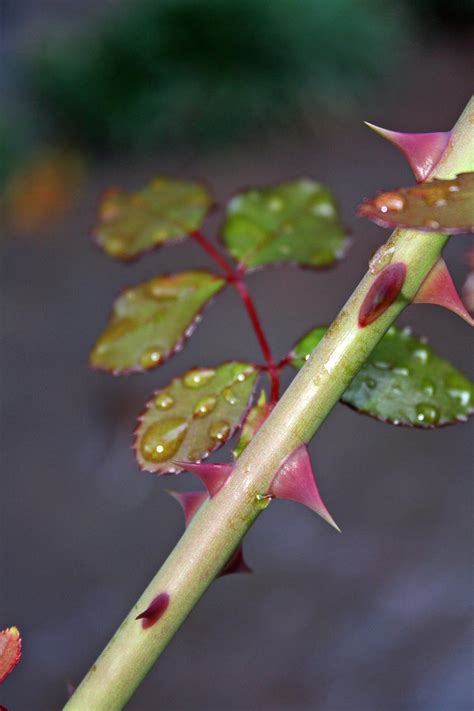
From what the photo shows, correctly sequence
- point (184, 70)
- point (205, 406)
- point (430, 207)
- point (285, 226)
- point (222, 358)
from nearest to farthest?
point (430, 207), point (205, 406), point (285, 226), point (222, 358), point (184, 70)

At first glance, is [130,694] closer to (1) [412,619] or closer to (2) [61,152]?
(1) [412,619]

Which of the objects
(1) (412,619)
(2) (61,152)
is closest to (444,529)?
(1) (412,619)

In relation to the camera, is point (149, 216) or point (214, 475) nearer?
point (214, 475)

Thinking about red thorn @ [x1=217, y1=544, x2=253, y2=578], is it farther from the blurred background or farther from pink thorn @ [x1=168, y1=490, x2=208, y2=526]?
the blurred background

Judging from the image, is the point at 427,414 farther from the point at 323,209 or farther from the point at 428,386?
the point at 323,209

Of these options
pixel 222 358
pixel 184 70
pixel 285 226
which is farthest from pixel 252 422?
pixel 184 70

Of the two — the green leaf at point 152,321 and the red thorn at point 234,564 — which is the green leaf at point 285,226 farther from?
the red thorn at point 234,564
